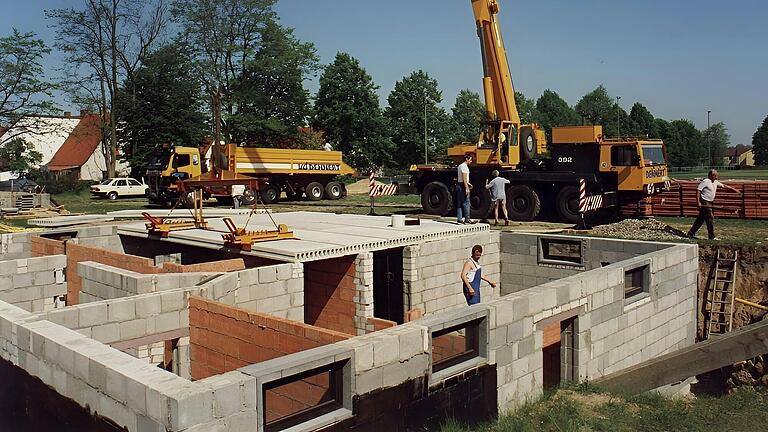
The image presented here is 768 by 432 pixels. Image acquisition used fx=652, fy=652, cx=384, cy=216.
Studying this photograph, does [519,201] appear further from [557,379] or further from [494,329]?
[494,329]

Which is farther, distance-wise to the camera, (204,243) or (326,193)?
(326,193)

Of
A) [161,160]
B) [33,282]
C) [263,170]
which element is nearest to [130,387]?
[33,282]

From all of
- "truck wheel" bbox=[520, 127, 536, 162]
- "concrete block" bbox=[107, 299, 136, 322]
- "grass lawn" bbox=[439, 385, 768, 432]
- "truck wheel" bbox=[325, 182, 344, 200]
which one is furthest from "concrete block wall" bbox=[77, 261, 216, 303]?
"truck wheel" bbox=[325, 182, 344, 200]

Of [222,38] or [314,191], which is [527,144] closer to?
[314,191]

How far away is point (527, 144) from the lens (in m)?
20.2

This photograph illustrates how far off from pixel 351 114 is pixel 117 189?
2508 cm

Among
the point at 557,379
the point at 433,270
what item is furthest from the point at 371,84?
the point at 557,379

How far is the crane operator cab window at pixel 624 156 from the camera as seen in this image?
58.0 feet

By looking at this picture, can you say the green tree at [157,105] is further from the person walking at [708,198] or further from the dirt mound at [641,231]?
the person walking at [708,198]

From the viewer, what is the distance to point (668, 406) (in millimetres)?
8062

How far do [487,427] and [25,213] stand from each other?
24.3 m

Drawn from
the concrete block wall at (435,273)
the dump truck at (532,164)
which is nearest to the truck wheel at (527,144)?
the dump truck at (532,164)

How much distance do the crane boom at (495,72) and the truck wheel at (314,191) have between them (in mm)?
13089

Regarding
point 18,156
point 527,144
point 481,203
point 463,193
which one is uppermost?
point 18,156
